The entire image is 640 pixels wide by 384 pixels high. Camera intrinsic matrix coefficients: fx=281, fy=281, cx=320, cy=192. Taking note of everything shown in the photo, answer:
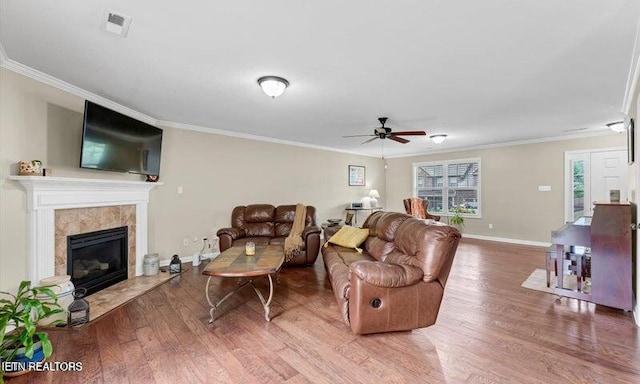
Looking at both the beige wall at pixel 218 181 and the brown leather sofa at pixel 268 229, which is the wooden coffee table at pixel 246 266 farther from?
the beige wall at pixel 218 181

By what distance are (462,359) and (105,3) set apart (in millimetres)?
3407

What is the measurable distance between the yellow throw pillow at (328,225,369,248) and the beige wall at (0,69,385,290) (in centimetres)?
238

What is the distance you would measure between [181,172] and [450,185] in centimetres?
648

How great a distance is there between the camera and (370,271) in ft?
7.38

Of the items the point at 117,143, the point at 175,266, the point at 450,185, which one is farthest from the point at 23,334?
the point at 450,185

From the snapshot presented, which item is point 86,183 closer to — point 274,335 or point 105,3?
point 105,3

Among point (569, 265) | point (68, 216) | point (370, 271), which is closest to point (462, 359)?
point (370, 271)

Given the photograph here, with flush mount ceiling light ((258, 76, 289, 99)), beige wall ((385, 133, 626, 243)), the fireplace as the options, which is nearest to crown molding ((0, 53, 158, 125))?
the fireplace

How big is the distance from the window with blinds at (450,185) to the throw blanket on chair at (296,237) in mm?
4545

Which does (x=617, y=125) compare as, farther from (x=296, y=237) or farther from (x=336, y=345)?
(x=336, y=345)

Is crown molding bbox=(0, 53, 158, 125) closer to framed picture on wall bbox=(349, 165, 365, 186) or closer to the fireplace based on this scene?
the fireplace

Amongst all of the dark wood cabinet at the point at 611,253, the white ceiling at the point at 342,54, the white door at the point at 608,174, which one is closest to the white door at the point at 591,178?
the white door at the point at 608,174

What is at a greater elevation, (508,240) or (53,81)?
(53,81)

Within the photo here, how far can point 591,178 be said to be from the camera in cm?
549
